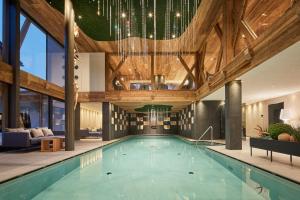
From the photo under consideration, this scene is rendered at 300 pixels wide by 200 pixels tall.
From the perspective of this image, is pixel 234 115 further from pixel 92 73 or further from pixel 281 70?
pixel 92 73

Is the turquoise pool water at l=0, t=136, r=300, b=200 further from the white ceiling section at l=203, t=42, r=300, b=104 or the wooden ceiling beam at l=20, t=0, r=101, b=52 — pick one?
the wooden ceiling beam at l=20, t=0, r=101, b=52

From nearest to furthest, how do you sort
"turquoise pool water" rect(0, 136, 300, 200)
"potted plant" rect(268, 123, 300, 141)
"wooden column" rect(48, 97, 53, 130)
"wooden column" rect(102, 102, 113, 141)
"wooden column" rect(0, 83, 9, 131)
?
"turquoise pool water" rect(0, 136, 300, 200)
"potted plant" rect(268, 123, 300, 141)
"wooden column" rect(0, 83, 9, 131)
"wooden column" rect(48, 97, 53, 130)
"wooden column" rect(102, 102, 113, 141)

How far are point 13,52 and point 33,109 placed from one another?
3.15m

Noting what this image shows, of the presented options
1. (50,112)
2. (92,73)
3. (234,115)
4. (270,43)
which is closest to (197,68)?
(92,73)

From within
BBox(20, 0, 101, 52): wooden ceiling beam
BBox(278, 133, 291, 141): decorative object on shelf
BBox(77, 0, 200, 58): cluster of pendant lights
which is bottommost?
BBox(278, 133, 291, 141): decorative object on shelf

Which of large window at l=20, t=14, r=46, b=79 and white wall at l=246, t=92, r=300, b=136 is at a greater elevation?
large window at l=20, t=14, r=46, b=79

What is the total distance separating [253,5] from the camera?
30.2ft

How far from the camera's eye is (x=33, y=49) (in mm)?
12508

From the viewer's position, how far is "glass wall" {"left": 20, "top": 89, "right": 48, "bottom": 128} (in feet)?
37.6

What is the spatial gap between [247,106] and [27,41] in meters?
16.0

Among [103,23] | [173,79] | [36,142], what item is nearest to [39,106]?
[36,142]

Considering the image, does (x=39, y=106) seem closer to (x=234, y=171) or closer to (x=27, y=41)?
(x=27, y=41)

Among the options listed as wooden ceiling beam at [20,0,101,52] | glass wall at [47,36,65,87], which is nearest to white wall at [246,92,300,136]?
wooden ceiling beam at [20,0,101,52]

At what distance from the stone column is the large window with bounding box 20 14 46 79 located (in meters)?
8.14
